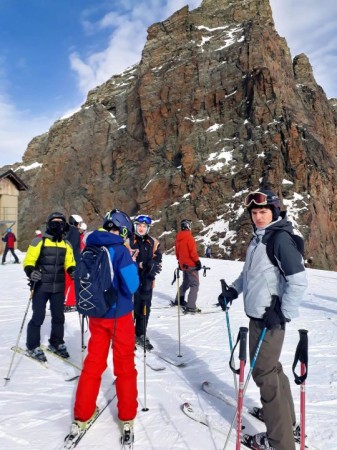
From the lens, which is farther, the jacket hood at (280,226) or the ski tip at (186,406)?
the ski tip at (186,406)

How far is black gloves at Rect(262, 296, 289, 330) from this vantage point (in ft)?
10.5

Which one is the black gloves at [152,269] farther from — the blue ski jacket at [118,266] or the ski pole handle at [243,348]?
the ski pole handle at [243,348]

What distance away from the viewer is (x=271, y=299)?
3.29m

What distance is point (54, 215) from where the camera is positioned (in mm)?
5559

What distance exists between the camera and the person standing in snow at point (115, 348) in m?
3.58

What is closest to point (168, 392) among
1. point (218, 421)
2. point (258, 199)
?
point (218, 421)

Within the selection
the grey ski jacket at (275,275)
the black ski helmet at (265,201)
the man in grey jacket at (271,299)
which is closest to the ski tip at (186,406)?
the man in grey jacket at (271,299)

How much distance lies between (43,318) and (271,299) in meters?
3.76

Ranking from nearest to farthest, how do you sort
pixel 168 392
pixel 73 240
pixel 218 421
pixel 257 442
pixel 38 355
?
1. pixel 257 442
2. pixel 218 421
3. pixel 168 392
4. pixel 38 355
5. pixel 73 240

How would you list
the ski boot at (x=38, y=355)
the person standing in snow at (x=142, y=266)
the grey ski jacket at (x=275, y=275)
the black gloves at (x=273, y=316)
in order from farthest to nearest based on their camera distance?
1. the person standing in snow at (x=142, y=266)
2. the ski boot at (x=38, y=355)
3. the black gloves at (x=273, y=316)
4. the grey ski jacket at (x=275, y=275)

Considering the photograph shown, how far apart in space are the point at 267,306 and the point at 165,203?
54337mm

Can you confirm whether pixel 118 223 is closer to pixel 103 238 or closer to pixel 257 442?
pixel 103 238

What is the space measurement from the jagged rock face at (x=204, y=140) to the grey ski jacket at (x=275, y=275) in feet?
→ 137

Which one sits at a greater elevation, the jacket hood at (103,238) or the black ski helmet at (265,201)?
the black ski helmet at (265,201)
